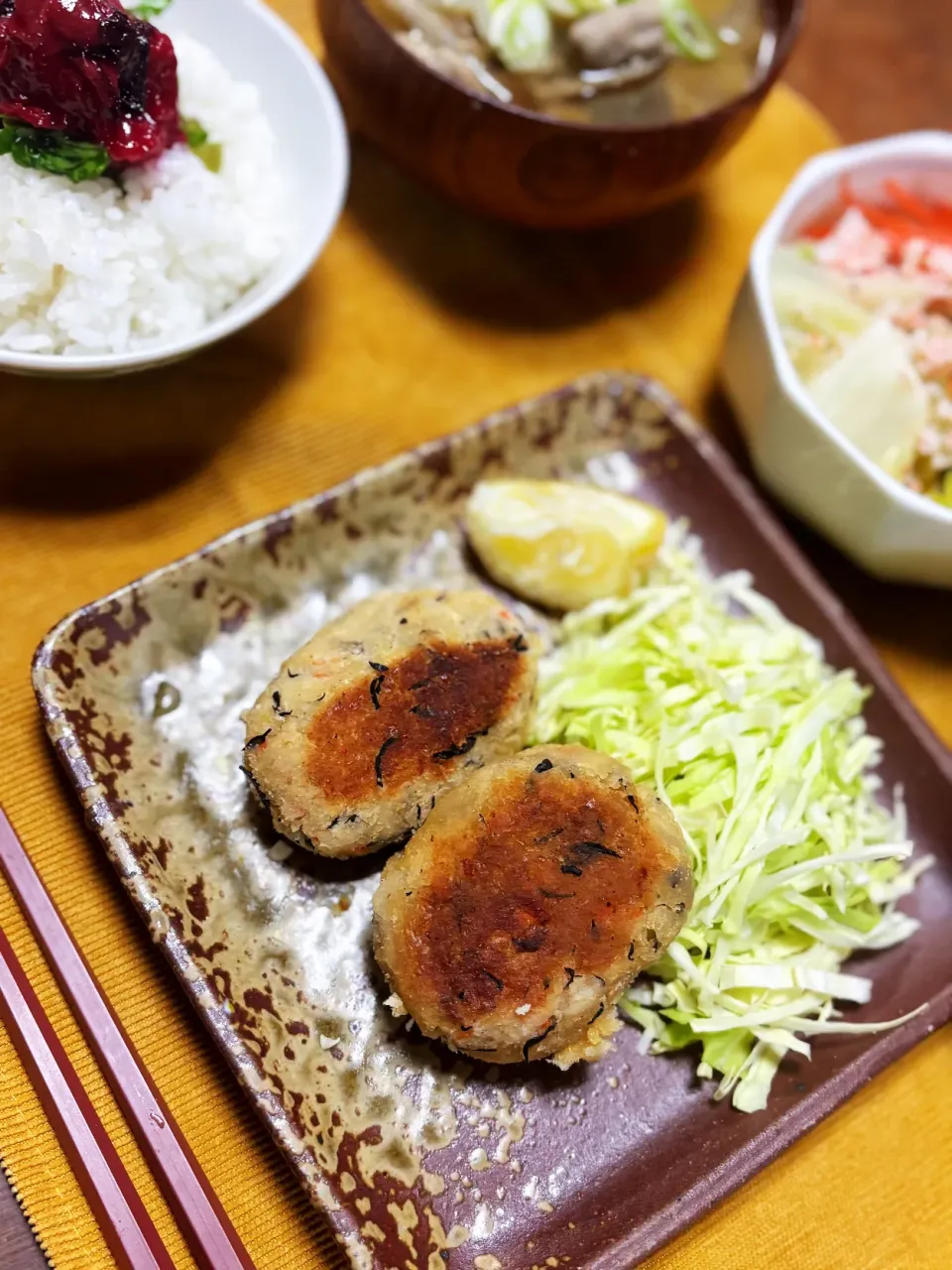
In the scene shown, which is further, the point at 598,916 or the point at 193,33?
the point at 193,33

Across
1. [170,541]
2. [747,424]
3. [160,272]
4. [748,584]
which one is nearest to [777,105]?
[747,424]

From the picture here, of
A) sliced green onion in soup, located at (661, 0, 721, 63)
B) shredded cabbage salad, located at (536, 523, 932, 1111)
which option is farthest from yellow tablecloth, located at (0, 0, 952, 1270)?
sliced green onion in soup, located at (661, 0, 721, 63)

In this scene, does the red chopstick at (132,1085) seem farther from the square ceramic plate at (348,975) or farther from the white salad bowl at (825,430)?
the white salad bowl at (825,430)

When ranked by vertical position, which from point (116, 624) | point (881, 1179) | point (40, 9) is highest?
point (40, 9)

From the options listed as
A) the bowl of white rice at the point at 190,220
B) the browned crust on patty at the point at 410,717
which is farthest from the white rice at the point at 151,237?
the browned crust on patty at the point at 410,717

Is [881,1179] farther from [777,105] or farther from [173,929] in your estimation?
[777,105]

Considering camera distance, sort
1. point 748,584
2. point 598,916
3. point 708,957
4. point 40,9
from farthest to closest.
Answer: point 748,584 → point 708,957 → point 40,9 → point 598,916

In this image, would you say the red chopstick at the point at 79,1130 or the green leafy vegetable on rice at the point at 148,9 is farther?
the green leafy vegetable on rice at the point at 148,9

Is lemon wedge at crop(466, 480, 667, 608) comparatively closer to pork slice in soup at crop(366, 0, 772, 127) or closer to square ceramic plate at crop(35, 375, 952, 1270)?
square ceramic plate at crop(35, 375, 952, 1270)
